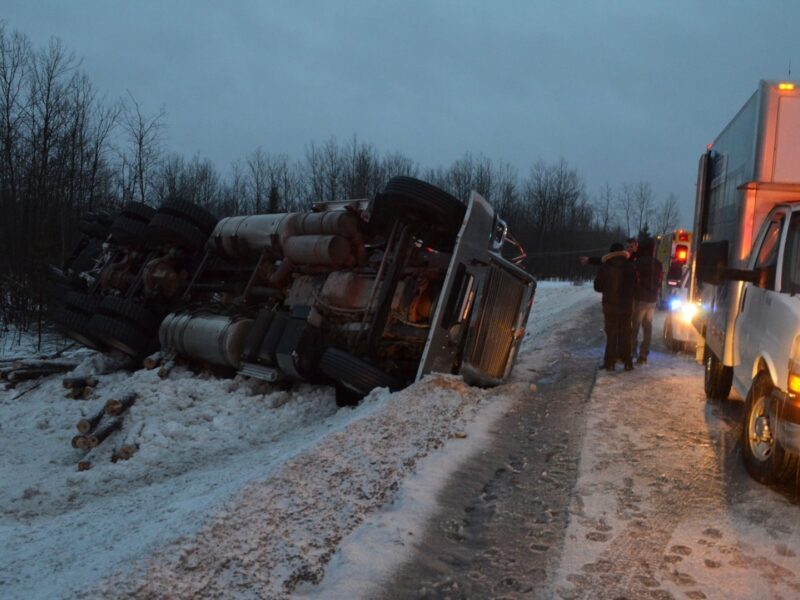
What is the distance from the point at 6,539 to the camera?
495cm

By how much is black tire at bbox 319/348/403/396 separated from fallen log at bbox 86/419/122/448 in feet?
8.71

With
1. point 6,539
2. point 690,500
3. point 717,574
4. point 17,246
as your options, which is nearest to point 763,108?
point 690,500

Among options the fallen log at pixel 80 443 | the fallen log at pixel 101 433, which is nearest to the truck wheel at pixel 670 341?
the fallen log at pixel 101 433

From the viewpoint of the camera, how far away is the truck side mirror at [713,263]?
6.17 m

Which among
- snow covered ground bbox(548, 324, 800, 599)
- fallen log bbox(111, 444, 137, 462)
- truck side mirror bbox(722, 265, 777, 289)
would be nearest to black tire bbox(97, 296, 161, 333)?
fallen log bbox(111, 444, 137, 462)

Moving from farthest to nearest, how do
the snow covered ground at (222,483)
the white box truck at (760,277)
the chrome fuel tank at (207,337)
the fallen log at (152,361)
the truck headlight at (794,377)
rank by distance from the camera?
the fallen log at (152,361)
the chrome fuel tank at (207,337)
the white box truck at (760,277)
the truck headlight at (794,377)
the snow covered ground at (222,483)

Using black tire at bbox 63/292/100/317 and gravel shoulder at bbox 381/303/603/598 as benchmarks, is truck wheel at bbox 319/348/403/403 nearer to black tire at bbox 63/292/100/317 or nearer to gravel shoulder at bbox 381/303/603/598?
gravel shoulder at bbox 381/303/603/598

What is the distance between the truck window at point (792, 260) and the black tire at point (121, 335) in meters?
9.09

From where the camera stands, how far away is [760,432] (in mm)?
5309

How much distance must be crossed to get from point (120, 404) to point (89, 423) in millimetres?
456

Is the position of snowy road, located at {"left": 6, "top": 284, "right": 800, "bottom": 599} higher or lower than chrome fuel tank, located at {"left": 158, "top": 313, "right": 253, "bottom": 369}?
lower

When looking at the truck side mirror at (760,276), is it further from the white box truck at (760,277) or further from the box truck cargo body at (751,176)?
the box truck cargo body at (751,176)

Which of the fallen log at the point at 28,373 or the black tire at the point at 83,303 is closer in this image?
the black tire at the point at 83,303

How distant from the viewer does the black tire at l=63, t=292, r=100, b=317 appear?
12.1 meters
